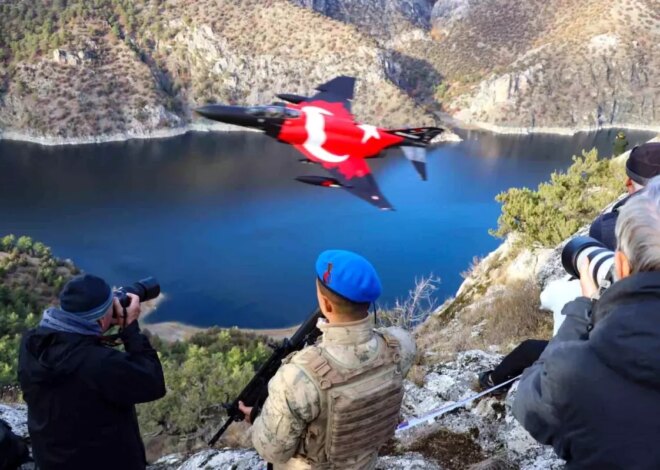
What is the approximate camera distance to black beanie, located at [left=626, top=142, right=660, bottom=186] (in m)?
3.12

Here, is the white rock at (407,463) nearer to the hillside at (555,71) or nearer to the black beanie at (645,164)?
the black beanie at (645,164)

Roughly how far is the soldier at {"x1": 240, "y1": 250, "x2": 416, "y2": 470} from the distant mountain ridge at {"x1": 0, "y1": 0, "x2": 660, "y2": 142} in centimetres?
4799

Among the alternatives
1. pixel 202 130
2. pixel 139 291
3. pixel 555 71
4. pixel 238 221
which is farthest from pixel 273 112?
pixel 555 71

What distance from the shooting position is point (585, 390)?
1.47 m

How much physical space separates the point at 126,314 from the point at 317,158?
6.05 ft

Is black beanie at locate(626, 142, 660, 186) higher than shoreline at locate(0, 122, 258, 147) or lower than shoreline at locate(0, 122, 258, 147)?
higher

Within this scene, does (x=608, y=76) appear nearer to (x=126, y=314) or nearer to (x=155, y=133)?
(x=155, y=133)

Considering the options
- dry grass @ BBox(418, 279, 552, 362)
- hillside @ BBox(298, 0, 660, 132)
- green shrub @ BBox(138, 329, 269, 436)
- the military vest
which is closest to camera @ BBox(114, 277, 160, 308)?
the military vest

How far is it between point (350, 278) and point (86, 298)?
1310 millimetres

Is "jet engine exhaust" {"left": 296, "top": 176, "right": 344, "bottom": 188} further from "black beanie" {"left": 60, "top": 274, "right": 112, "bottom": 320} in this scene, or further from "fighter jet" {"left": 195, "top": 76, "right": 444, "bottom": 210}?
"black beanie" {"left": 60, "top": 274, "right": 112, "bottom": 320}

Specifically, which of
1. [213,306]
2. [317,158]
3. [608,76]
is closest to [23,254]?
[213,306]

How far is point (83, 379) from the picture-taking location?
7.94ft

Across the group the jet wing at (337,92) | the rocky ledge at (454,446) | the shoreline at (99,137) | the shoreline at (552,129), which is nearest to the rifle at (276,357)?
the rocky ledge at (454,446)

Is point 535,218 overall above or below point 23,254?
above
